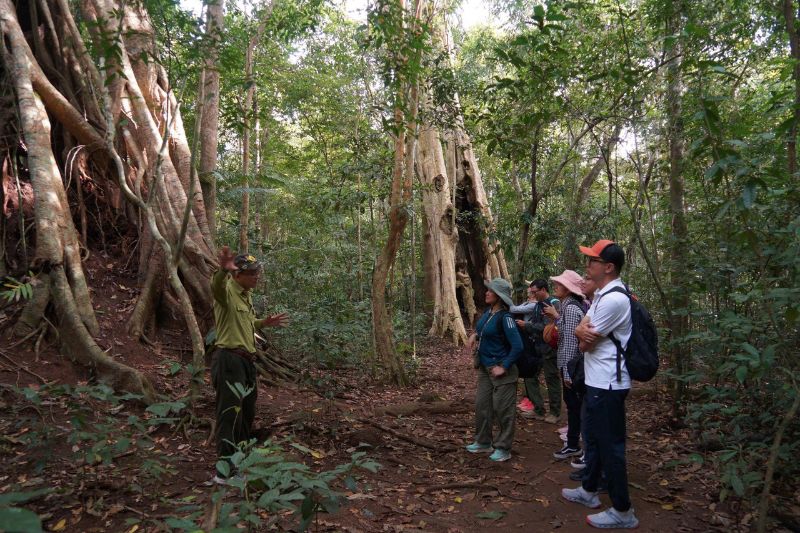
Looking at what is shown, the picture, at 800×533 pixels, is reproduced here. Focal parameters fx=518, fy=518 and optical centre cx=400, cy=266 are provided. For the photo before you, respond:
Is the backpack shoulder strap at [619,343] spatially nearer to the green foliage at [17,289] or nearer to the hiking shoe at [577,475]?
the hiking shoe at [577,475]

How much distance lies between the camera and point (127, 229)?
806cm

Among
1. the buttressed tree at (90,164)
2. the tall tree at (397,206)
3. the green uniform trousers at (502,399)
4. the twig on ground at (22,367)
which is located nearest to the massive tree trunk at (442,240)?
the tall tree at (397,206)

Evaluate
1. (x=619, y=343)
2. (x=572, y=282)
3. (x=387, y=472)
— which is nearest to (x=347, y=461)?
(x=387, y=472)

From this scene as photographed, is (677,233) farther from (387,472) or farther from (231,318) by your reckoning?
(231,318)

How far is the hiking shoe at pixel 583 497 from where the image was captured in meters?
3.91

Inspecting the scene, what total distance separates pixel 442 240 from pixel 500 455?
384 inches

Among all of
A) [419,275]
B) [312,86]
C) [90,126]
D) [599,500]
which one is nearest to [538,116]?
[599,500]

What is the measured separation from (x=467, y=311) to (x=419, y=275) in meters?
3.94

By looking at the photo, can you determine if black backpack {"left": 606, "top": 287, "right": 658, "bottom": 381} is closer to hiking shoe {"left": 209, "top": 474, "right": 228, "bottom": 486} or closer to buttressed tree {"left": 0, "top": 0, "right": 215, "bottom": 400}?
hiking shoe {"left": 209, "top": 474, "right": 228, "bottom": 486}

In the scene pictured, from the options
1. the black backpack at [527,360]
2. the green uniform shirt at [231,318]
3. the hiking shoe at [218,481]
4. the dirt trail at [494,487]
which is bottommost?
the dirt trail at [494,487]

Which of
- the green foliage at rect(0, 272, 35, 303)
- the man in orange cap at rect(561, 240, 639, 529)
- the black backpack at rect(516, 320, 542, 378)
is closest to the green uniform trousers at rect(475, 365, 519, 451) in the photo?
the black backpack at rect(516, 320, 542, 378)

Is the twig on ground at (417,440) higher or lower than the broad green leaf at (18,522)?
lower

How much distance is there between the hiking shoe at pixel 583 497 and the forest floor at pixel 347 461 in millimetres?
105

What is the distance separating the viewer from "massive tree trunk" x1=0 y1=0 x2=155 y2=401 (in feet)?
17.2
